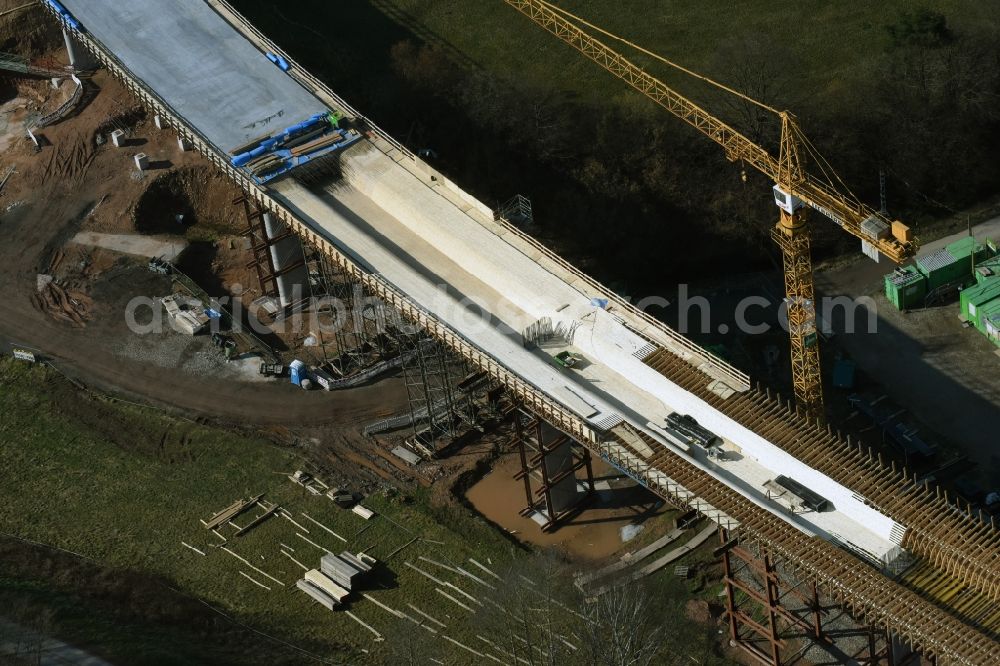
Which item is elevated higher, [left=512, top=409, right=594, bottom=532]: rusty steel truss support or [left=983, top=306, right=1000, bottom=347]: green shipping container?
[left=983, top=306, right=1000, bottom=347]: green shipping container

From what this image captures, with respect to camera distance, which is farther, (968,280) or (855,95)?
(855,95)

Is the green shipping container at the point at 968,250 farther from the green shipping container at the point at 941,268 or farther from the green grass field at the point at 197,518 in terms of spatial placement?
the green grass field at the point at 197,518

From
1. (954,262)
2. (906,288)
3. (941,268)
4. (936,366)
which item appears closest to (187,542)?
(936,366)

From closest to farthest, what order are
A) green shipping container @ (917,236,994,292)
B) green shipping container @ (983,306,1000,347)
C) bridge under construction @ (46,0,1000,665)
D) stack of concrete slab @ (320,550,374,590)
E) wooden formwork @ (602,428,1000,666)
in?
wooden formwork @ (602,428,1000,666) < bridge under construction @ (46,0,1000,665) < stack of concrete slab @ (320,550,374,590) < green shipping container @ (983,306,1000,347) < green shipping container @ (917,236,994,292)

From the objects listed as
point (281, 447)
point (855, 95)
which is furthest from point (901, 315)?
point (281, 447)

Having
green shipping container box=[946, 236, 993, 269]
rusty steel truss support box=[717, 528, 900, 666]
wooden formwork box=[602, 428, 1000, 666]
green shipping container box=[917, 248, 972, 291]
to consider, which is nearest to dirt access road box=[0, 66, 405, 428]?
wooden formwork box=[602, 428, 1000, 666]

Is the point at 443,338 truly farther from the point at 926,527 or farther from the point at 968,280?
the point at 968,280

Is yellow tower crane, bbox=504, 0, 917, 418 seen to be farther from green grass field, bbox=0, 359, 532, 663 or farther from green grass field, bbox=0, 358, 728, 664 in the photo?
green grass field, bbox=0, 359, 532, 663
